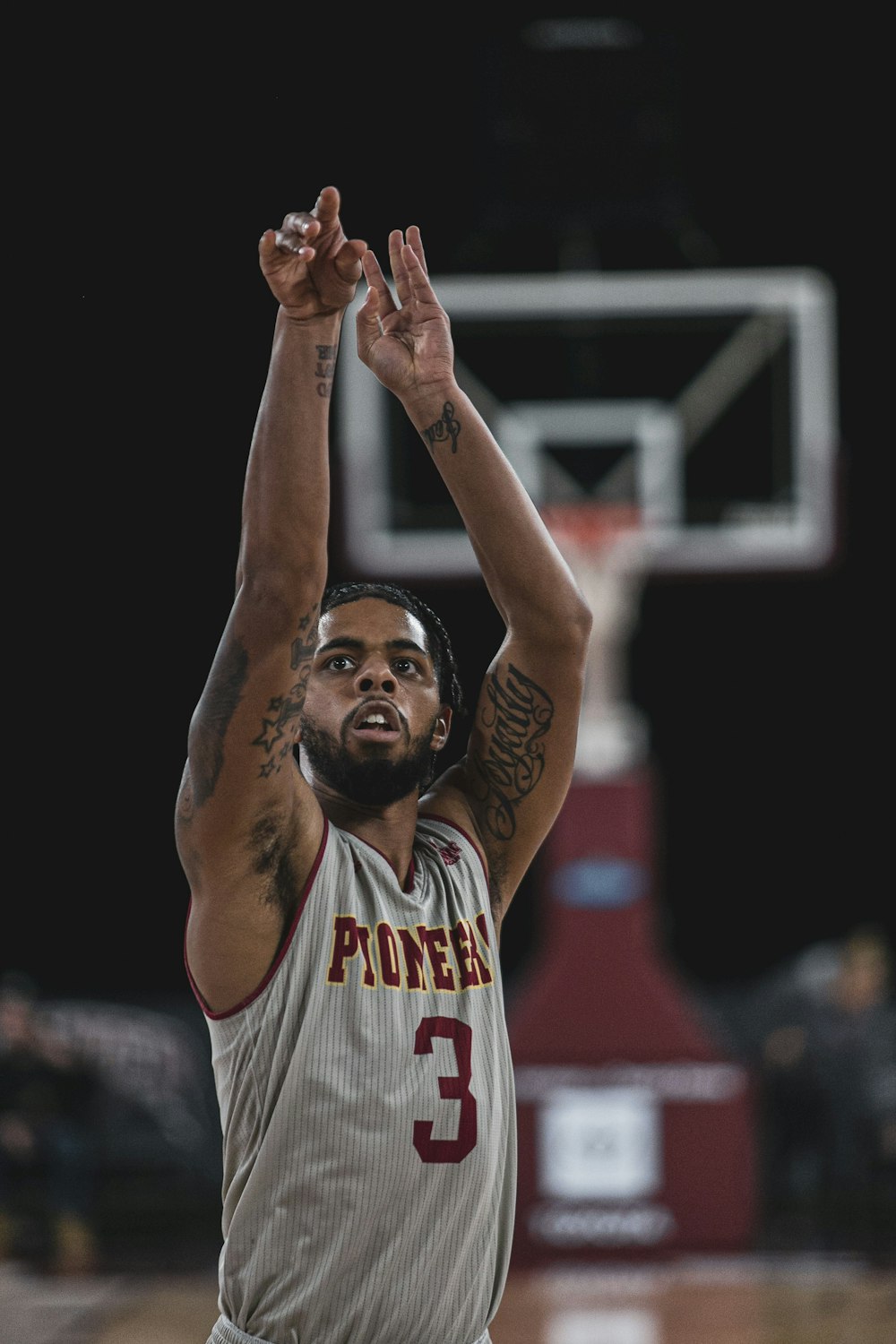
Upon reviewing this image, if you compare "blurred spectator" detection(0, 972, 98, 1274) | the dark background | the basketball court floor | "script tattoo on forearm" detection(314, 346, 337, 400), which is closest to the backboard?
the dark background

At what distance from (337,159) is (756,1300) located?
7.81m

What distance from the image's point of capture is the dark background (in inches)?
449

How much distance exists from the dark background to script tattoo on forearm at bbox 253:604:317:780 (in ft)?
28.9

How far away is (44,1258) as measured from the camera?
8523mm

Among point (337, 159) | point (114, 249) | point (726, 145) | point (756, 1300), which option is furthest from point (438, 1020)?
point (726, 145)

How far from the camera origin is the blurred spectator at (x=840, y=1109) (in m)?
9.25

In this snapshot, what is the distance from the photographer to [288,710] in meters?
2.09

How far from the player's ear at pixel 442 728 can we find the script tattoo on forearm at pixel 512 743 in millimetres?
92

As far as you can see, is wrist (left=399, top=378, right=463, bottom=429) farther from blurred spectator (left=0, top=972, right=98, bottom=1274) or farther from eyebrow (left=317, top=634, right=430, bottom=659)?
blurred spectator (left=0, top=972, right=98, bottom=1274)

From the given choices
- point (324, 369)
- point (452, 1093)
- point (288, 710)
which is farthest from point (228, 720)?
point (452, 1093)

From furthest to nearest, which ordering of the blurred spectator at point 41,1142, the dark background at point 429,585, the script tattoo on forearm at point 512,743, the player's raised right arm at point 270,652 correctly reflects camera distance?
the dark background at point 429,585 → the blurred spectator at point 41,1142 → the script tattoo on forearm at point 512,743 → the player's raised right arm at point 270,652

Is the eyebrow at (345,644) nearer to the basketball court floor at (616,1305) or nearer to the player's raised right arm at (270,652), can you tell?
the player's raised right arm at (270,652)

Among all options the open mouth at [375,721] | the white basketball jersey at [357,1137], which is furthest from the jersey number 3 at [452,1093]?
the open mouth at [375,721]

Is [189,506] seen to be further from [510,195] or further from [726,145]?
[726,145]
